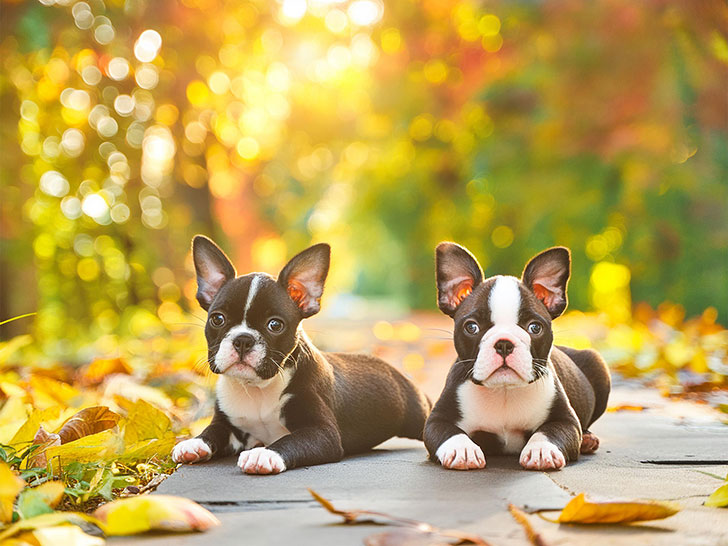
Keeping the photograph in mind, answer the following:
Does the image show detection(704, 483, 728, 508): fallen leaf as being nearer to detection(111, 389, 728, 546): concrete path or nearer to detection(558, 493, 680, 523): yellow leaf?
detection(111, 389, 728, 546): concrete path

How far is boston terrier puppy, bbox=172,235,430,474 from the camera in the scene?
3.42 meters

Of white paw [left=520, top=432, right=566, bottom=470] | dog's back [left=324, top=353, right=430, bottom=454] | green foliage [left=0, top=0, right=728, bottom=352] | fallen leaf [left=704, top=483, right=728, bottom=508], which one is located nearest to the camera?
fallen leaf [left=704, top=483, right=728, bottom=508]

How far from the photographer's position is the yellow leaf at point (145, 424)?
12.0 feet

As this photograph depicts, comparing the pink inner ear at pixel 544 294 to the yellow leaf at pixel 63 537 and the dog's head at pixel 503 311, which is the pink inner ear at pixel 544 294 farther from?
the yellow leaf at pixel 63 537

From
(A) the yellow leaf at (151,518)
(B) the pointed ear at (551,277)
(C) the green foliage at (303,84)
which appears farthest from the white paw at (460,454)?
(C) the green foliage at (303,84)

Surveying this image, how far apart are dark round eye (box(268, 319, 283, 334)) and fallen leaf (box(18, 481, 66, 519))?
1162 millimetres

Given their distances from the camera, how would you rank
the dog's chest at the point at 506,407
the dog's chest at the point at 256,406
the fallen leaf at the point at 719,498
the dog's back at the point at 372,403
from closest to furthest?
the fallen leaf at the point at 719,498 < the dog's chest at the point at 506,407 < the dog's chest at the point at 256,406 < the dog's back at the point at 372,403

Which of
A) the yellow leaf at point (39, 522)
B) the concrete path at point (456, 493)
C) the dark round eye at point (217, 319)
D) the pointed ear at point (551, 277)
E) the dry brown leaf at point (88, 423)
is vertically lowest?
the concrete path at point (456, 493)

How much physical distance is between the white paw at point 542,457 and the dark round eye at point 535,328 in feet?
1.46

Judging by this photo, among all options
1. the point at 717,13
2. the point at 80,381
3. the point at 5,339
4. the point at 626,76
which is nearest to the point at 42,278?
the point at 5,339

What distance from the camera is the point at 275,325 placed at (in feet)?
11.6

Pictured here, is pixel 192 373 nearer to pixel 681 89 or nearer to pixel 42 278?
pixel 42 278

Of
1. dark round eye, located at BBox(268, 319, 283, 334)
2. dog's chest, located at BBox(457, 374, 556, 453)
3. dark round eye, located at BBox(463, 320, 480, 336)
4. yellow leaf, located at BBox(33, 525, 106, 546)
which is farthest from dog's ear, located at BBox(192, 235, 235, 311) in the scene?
yellow leaf, located at BBox(33, 525, 106, 546)

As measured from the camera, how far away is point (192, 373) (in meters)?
6.38
